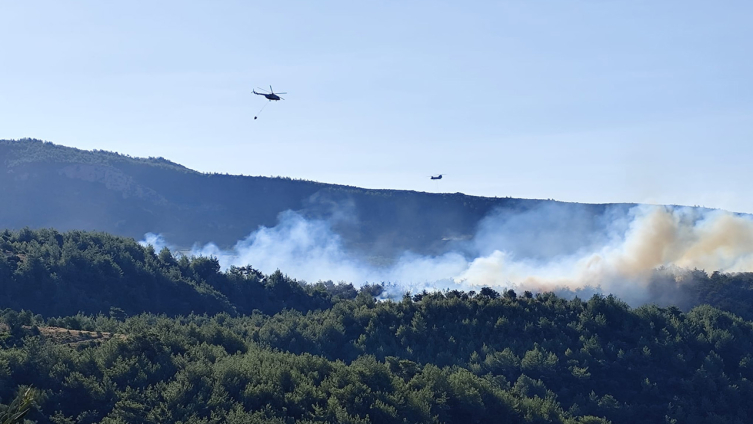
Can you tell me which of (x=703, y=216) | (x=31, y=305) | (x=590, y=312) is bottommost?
(x=31, y=305)

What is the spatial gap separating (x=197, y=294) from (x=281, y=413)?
78.2 meters

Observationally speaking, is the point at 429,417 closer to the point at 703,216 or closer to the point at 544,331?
the point at 544,331

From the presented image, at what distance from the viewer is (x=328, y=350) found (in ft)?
328

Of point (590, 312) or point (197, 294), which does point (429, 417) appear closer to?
point (590, 312)

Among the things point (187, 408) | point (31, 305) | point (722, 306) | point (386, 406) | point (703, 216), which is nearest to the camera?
point (187, 408)

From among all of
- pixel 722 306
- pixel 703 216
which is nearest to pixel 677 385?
pixel 722 306

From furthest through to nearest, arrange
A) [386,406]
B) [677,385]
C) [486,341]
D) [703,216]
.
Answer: [703,216]
[486,341]
[677,385]
[386,406]

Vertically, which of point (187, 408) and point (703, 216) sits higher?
point (703, 216)

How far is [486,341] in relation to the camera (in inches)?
3981

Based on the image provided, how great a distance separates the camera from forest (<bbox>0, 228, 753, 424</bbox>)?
6406 centimetres

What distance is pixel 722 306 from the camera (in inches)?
5408

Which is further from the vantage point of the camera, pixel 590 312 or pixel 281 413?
pixel 590 312

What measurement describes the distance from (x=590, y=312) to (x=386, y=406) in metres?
45.8

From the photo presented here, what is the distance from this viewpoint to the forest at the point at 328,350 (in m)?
64.1
